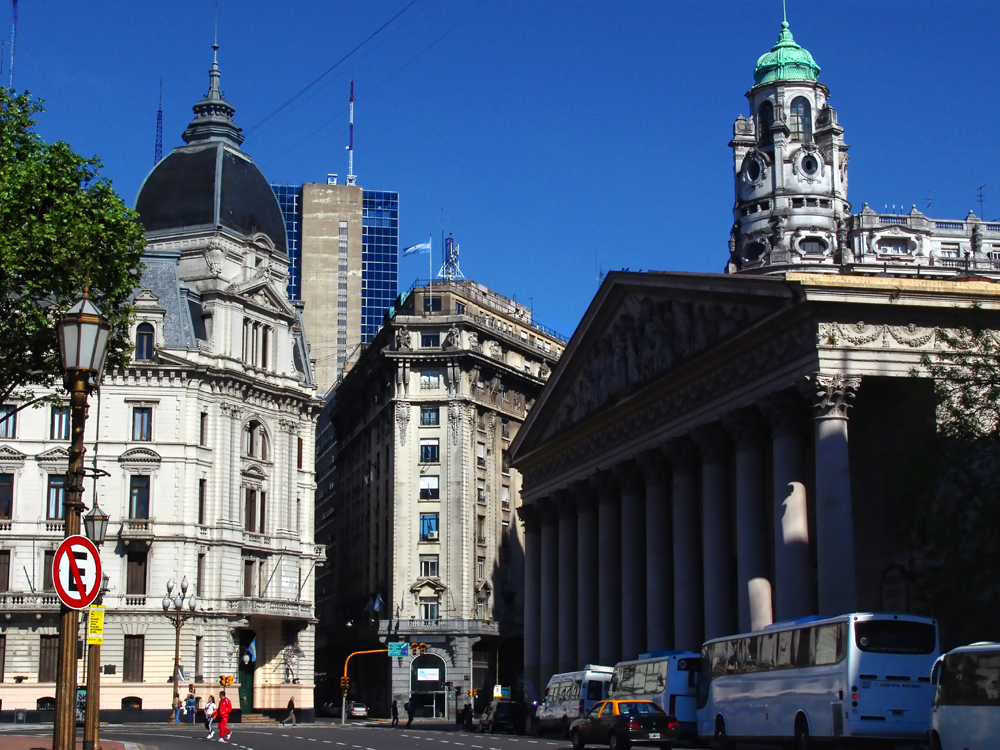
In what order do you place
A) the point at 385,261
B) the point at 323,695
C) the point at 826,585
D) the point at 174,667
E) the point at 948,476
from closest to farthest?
1. the point at 948,476
2. the point at 826,585
3. the point at 174,667
4. the point at 323,695
5. the point at 385,261

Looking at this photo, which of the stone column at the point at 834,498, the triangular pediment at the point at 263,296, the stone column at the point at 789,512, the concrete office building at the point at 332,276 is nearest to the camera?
the stone column at the point at 834,498

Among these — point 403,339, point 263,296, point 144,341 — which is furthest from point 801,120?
point 144,341

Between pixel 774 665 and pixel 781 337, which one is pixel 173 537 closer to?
pixel 781 337

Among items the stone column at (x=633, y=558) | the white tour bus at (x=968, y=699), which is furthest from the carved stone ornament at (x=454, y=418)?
the white tour bus at (x=968, y=699)

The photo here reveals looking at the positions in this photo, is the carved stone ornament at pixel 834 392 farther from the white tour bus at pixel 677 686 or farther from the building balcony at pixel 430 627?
the building balcony at pixel 430 627

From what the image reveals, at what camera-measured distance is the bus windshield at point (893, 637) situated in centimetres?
3403

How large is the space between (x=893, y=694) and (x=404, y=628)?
74396 mm

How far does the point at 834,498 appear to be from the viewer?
45812mm

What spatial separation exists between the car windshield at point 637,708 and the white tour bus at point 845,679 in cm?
364

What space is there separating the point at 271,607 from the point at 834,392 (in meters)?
52.4

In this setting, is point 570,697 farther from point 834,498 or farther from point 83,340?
point 83,340

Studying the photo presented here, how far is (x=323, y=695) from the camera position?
13712cm

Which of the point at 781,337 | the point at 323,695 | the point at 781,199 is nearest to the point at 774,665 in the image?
the point at 781,337

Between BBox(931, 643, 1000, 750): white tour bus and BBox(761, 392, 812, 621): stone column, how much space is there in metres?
18.1
